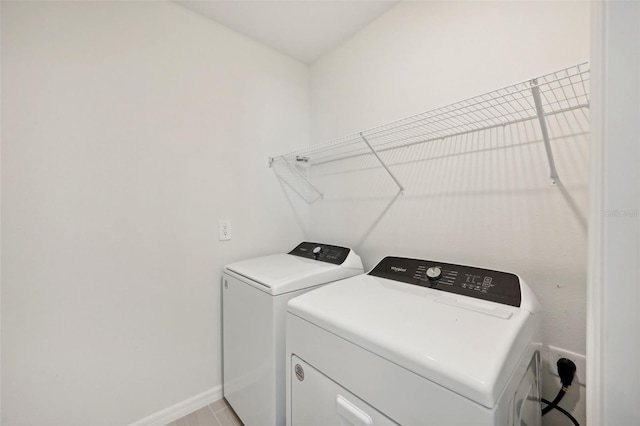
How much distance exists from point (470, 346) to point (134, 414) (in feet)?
5.75

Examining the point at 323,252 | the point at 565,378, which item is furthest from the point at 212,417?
the point at 565,378

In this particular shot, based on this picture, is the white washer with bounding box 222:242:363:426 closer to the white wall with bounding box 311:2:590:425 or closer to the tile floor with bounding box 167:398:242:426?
the tile floor with bounding box 167:398:242:426

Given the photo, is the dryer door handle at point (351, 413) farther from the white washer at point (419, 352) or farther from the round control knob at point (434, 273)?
the round control knob at point (434, 273)

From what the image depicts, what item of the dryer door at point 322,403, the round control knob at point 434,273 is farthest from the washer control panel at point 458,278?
the dryer door at point 322,403

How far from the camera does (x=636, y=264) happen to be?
44 centimetres

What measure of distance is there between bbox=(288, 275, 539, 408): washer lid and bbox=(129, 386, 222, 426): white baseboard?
1163 mm

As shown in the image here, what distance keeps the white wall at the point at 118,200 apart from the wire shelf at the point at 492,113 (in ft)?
2.09

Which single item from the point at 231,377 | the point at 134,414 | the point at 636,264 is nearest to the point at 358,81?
the point at 636,264

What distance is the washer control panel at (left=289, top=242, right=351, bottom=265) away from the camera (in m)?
1.56

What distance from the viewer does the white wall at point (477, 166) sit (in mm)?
989

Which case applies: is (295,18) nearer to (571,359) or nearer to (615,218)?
(615,218)

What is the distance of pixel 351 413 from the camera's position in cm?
75

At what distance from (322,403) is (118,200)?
1.37 meters

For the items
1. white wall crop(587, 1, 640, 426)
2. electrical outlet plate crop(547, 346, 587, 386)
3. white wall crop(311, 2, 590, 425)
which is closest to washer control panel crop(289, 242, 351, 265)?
white wall crop(311, 2, 590, 425)
